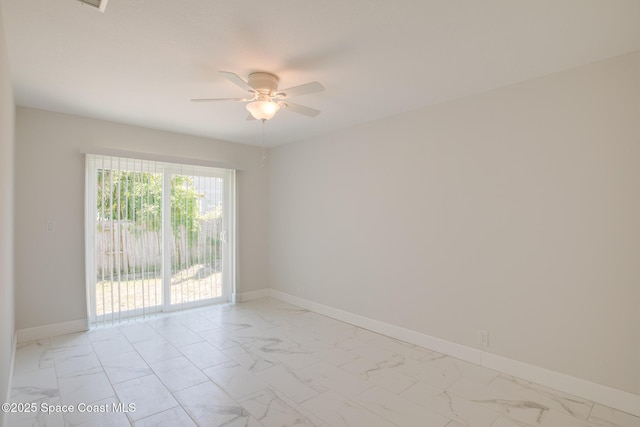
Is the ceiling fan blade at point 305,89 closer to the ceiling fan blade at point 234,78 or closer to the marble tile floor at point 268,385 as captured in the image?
the ceiling fan blade at point 234,78

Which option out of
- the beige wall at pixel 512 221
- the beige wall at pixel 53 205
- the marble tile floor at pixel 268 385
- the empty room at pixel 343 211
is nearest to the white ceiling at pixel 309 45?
the empty room at pixel 343 211

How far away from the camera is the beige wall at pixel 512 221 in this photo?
7.55ft

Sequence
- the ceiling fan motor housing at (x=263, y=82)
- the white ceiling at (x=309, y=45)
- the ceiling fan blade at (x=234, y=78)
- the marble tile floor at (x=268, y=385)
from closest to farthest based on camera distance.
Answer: the white ceiling at (x=309, y=45) → the ceiling fan blade at (x=234, y=78) → the marble tile floor at (x=268, y=385) → the ceiling fan motor housing at (x=263, y=82)

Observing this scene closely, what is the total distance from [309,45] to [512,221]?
2.18 m

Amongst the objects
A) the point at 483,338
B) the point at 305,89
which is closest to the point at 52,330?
the point at 305,89

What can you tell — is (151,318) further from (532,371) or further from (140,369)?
(532,371)

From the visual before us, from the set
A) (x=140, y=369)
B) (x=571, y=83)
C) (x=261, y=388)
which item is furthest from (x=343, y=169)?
(x=140, y=369)

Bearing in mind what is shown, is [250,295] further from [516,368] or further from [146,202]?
[516,368]

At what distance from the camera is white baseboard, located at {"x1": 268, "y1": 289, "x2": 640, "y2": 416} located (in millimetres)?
2271

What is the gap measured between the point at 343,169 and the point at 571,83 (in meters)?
2.43

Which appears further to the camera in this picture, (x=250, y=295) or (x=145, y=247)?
(x=250, y=295)

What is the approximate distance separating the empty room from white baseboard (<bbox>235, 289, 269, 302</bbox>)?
555 mm

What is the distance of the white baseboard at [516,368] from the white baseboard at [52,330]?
3.10 meters

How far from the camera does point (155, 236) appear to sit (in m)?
4.32
